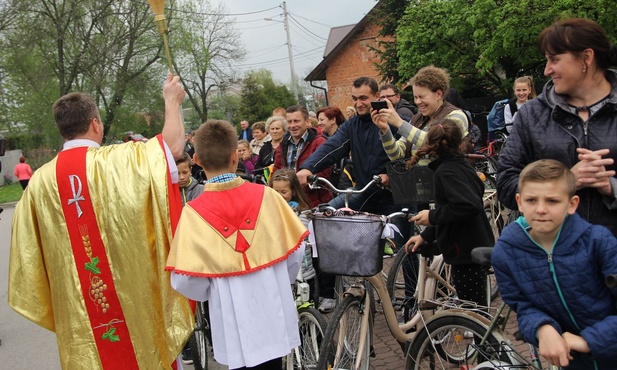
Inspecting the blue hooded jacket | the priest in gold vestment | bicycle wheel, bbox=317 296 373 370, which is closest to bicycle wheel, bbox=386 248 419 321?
bicycle wheel, bbox=317 296 373 370

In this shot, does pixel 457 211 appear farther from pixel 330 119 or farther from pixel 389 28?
pixel 389 28

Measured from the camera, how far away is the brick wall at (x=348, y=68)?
122 feet

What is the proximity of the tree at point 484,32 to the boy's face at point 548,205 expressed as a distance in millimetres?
14394

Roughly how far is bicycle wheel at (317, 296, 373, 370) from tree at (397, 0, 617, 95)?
1372 cm

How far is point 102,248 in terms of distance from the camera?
142 inches

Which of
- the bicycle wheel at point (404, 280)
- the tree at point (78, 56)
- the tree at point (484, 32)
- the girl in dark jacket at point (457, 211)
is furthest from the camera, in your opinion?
the tree at point (78, 56)

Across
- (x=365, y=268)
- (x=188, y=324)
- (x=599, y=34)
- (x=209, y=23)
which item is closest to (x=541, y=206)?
(x=599, y=34)

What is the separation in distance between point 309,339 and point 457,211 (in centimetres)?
141

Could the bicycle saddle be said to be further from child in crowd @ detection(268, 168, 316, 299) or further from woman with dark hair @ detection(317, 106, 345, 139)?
woman with dark hair @ detection(317, 106, 345, 139)

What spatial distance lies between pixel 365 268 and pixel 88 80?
34.6 meters

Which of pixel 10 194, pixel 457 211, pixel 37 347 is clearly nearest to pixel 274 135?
pixel 37 347

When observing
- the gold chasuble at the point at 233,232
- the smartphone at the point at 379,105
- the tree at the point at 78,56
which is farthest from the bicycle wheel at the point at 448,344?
the tree at the point at 78,56

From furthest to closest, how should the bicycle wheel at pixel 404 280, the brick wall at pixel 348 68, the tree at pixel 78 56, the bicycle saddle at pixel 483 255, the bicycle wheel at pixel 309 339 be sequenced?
the brick wall at pixel 348 68 < the tree at pixel 78 56 < the bicycle wheel at pixel 404 280 < the bicycle wheel at pixel 309 339 < the bicycle saddle at pixel 483 255

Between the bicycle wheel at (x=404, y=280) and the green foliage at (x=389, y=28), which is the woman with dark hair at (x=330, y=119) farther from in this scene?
the green foliage at (x=389, y=28)
